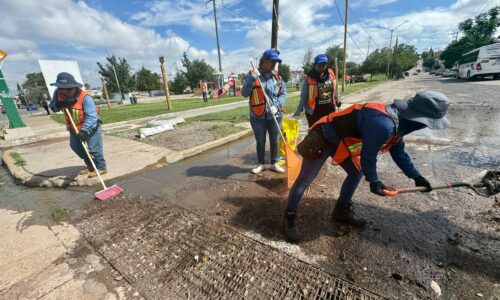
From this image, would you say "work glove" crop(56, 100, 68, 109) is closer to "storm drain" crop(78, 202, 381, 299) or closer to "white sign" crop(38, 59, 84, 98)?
"storm drain" crop(78, 202, 381, 299)

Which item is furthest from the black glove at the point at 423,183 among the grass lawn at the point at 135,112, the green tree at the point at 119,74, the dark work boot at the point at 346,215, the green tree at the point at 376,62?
the green tree at the point at 376,62

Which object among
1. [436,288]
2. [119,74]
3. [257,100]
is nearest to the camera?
[436,288]

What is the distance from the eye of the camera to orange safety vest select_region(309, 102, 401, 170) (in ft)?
6.01

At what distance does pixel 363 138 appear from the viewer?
69.4 inches

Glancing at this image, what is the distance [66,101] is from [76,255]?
2.40 m

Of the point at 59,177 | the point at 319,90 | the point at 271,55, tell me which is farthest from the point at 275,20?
the point at 59,177

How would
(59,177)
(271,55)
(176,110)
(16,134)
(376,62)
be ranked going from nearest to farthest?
(271,55), (59,177), (16,134), (176,110), (376,62)

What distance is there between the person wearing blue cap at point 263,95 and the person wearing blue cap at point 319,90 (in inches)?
17.9

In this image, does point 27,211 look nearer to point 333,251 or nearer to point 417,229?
point 333,251

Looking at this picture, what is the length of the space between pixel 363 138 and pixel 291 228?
1.11 m

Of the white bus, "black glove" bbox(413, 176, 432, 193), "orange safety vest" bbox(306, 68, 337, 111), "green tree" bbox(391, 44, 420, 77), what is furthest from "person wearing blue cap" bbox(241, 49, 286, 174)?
"green tree" bbox(391, 44, 420, 77)

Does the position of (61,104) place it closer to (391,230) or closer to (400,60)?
(391,230)

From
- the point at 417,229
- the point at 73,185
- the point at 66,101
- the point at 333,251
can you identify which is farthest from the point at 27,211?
the point at 417,229

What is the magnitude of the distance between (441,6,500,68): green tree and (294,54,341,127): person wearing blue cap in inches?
2106
